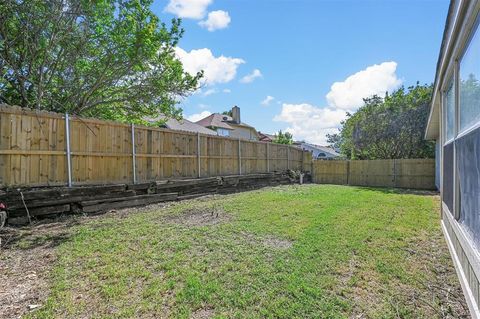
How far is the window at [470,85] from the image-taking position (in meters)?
2.30

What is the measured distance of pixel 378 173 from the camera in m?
15.3

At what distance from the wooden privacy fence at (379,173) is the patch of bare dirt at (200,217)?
39.4 ft

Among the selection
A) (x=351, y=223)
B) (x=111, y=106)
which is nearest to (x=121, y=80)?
(x=111, y=106)

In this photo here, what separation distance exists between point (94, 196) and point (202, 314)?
14.6ft

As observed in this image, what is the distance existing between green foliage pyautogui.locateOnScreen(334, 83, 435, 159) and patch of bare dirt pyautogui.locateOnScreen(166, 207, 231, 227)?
13827mm

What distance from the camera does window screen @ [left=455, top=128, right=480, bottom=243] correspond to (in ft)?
7.23

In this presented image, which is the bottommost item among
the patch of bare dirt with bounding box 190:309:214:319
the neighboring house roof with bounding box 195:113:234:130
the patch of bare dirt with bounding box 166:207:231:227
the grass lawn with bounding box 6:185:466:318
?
the patch of bare dirt with bounding box 190:309:214:319

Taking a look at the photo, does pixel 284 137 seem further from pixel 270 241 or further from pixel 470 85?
pixel 470 85

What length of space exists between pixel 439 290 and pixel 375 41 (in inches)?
317

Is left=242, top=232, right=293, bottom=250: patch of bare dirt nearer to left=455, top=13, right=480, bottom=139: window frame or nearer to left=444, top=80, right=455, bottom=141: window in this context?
left=455, top=13, right=480, bottom=139: window frame

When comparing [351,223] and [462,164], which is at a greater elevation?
[462,164]

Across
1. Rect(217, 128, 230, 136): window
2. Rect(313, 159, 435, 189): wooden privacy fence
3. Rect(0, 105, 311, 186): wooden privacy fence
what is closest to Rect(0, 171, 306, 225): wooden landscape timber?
Rect(0, 105, 311, 186): wooden privacy fence

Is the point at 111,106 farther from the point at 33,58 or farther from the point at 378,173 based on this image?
the point at 378,173

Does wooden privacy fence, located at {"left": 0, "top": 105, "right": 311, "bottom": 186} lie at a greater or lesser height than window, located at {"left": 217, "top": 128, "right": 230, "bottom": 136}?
lesser
